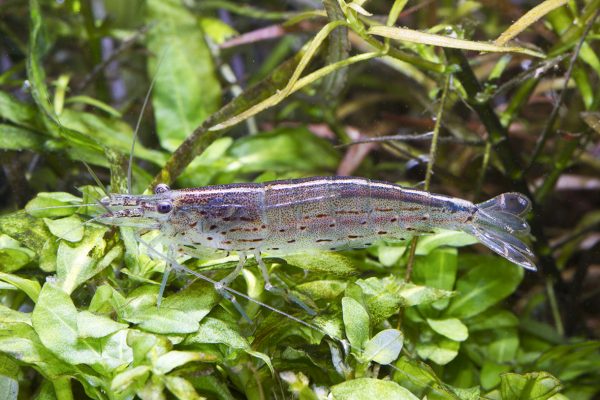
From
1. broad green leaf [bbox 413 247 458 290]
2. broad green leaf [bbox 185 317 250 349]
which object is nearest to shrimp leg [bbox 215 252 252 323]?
broad green leaf [bbox 185 317 250 349]

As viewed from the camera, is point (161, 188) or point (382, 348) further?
point (161, 188)

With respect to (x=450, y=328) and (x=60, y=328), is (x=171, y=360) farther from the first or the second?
(x=450, y=328)

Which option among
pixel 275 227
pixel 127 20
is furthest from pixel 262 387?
pixel 127 20

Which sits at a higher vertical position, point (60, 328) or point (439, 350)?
point (60, 328)

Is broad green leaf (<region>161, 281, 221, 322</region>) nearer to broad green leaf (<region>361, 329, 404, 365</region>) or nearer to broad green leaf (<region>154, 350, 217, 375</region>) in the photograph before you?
broad green leaf (<region>154, 350, 217, 375</region>)

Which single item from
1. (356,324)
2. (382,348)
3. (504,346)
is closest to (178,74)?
(356,324)

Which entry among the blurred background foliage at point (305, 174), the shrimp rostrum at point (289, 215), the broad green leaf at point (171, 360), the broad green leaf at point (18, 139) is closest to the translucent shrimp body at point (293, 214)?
the shrimp rostrum at point (289, 215)
